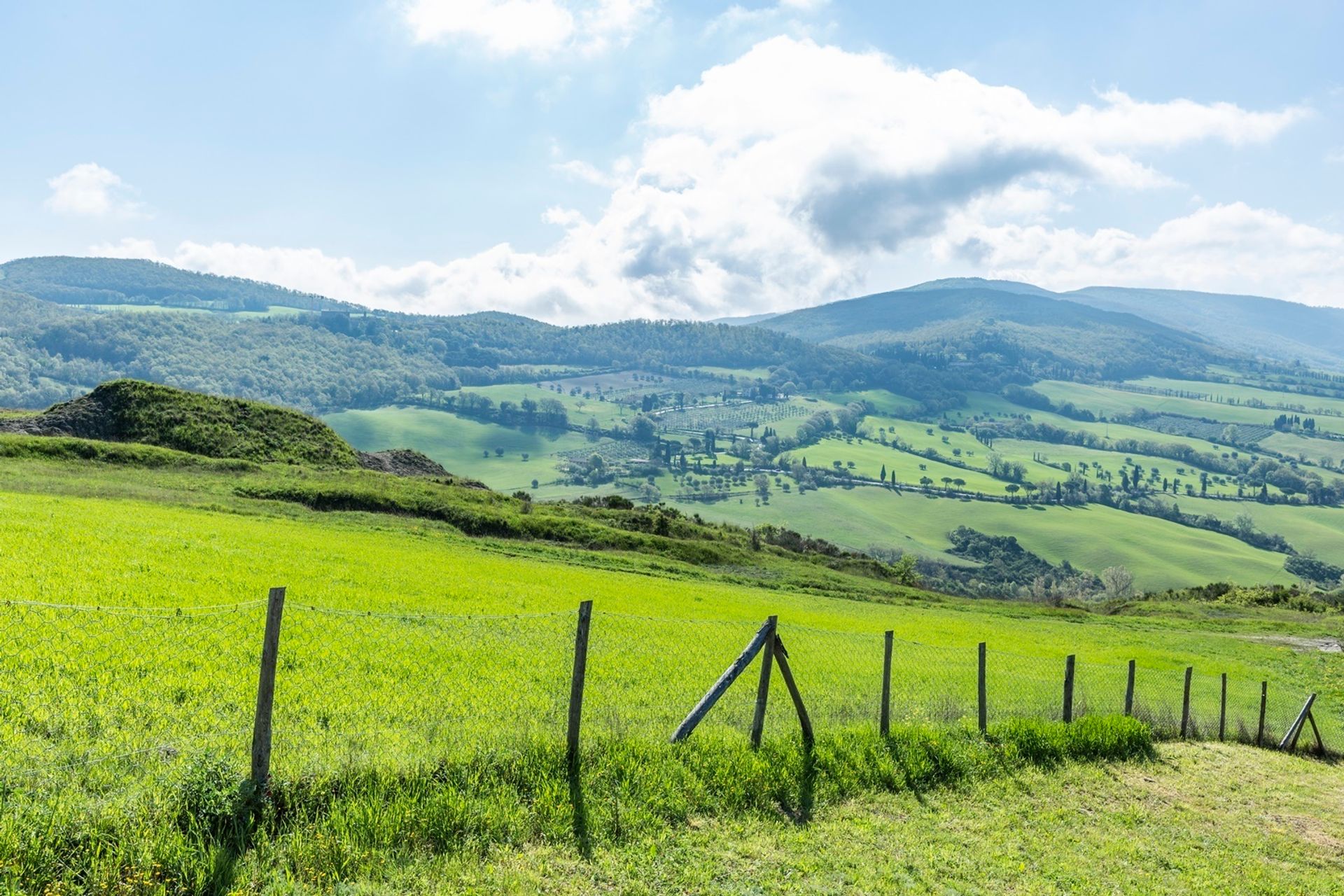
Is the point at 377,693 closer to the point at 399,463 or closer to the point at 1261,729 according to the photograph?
the point at 1261,729

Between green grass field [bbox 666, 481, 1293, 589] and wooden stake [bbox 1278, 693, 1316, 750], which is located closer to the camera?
wooden stake [bbox 1278, 693, 1316, 750]

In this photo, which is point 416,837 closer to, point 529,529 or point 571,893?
point 571,893

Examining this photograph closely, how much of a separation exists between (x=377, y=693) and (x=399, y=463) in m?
85.2

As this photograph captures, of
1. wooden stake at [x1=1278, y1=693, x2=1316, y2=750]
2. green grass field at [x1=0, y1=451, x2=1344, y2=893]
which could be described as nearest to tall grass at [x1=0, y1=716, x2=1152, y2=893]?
green grass field at [x1=0, y1=451, x2=1344, y2=893]

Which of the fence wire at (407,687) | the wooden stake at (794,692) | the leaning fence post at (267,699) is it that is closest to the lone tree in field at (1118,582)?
the fence wire at (407,687)

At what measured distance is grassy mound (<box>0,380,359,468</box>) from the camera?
237 ft

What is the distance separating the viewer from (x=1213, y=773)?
55.7 feet

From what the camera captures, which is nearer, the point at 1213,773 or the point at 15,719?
the point at 15,719

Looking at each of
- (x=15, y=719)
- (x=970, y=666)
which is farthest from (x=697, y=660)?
(x=15, y=719)

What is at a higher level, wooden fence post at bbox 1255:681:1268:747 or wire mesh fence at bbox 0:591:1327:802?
wire mesh fence at bbox 0:591:1327:802

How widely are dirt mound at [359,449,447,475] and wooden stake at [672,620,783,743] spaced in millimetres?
80826

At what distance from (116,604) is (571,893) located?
50.4ft

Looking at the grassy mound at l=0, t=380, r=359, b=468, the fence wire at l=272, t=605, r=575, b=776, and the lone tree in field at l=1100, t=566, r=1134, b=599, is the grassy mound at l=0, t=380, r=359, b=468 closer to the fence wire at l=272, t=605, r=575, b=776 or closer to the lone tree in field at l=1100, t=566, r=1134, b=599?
the fence wire at l=272, t=605, r=575, b=776

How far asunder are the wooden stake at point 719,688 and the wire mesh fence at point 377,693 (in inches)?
25.3
